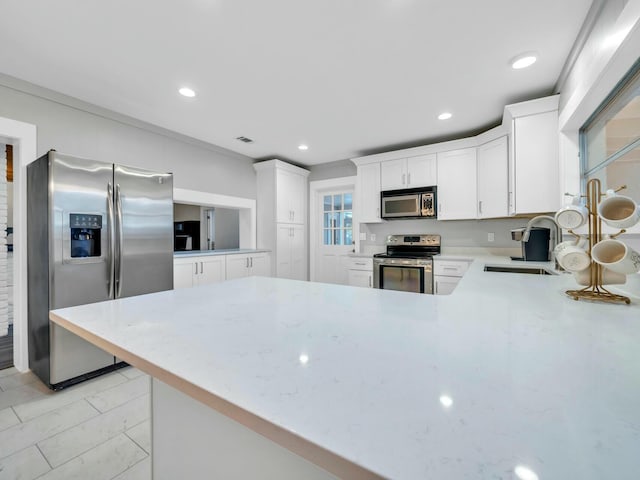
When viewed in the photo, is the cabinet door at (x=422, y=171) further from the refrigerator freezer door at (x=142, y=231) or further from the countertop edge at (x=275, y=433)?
the countertop edge at (x=275, y=433)

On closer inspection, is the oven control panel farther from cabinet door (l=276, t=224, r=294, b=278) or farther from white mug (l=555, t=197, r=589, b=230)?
white mug (l=555, t=197, r=589, b=230)

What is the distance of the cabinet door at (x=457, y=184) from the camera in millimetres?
3547

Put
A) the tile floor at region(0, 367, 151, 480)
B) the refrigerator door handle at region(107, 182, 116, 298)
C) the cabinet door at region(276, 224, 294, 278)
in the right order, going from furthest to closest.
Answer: the cabinet door at region(276, 224, 294, 278), the refrigerator door handle at region(107, 182, 116, 298), the tile floor at region(0, 367, 151, 480)

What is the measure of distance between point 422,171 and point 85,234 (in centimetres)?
368

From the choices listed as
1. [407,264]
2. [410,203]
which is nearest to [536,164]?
[410,203]

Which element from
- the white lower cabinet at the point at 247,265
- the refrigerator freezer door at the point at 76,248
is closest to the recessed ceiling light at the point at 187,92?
the refrigerator freezer door at the point at 76,248

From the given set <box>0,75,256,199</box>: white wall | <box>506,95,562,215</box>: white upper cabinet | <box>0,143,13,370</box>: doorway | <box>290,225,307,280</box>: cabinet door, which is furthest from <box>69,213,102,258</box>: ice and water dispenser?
<box>506,95,562,215</box>: white upper cabinet

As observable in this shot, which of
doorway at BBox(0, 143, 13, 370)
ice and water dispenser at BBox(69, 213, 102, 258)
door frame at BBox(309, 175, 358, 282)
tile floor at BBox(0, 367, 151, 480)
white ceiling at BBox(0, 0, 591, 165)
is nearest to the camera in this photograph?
tile floor at BBox(0, 367, 151, 480)

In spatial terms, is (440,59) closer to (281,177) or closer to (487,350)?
(487,350)

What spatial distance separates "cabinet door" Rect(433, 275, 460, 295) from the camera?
340 cm

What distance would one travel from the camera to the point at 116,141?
303 centimetres

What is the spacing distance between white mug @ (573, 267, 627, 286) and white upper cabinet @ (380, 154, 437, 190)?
2734 millimetres

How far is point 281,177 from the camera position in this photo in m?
4.59

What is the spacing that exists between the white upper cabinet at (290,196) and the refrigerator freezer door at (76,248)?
7.88 feet
